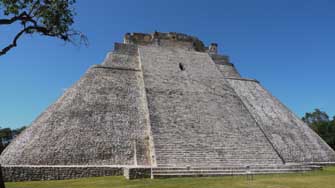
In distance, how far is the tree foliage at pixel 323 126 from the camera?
32.2m

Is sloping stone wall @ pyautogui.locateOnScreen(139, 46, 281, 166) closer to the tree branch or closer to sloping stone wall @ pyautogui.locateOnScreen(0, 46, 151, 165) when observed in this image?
sloping stone wall @ pyautogui.locateOnScreen(0, 46, 151, 165)

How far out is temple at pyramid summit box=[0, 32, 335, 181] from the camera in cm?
1036

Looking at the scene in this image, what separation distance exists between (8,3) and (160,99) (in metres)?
8.30

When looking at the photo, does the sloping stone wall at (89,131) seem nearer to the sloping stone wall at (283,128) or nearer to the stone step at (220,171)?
the stone step at (220,171)

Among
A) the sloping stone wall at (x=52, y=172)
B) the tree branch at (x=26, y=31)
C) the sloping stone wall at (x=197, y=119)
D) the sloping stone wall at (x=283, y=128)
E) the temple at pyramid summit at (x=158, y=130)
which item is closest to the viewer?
the tree branch at (x=26, y=31)

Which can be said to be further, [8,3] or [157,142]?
[157,142]

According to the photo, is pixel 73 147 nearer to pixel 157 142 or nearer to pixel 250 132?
pixel 157 142

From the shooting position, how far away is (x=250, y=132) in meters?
13.1

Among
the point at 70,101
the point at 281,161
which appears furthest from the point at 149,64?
the point at 281,161

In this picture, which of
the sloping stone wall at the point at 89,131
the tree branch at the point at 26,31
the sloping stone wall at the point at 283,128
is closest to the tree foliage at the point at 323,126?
the sloping stone wall at the point at 283,128

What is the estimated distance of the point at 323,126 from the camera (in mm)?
34781

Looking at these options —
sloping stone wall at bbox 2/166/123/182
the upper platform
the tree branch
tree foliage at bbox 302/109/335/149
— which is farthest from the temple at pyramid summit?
tree foliage at bbox 302/109/335/149

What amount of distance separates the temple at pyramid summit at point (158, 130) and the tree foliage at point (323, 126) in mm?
18708

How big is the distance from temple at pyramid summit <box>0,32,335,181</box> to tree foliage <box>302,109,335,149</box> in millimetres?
18708
